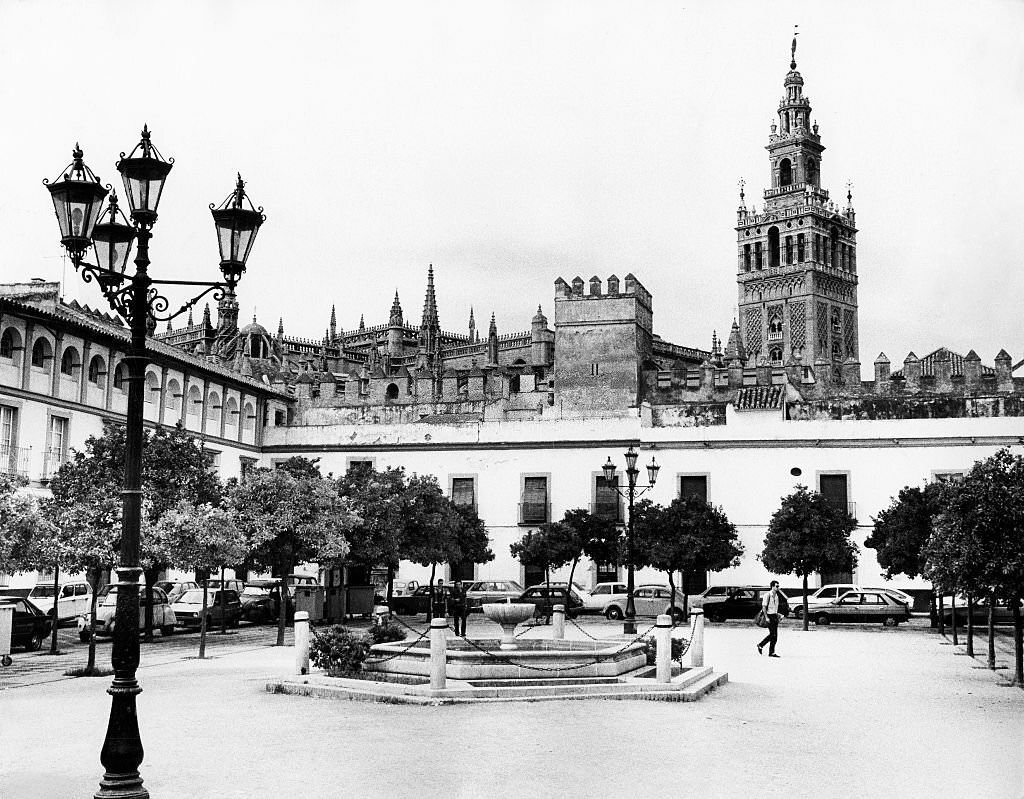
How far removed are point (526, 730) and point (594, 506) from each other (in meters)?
27.1

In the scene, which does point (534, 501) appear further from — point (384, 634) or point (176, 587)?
point (384, 634)

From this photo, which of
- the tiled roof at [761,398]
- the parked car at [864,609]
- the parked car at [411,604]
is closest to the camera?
the parked car at [864,609]

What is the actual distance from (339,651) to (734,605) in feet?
58.3

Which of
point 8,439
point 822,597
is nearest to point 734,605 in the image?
point 822,597

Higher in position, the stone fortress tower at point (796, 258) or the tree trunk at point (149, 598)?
the stone fortress tower at point (796, 258)

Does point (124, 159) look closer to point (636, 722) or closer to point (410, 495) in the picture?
point (636, 722)

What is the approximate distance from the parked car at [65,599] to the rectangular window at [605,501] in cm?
1566

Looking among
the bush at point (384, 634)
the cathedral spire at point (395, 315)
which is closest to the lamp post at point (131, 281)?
the bush at point (384, 634)

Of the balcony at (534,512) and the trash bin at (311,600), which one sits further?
the balcony at (534,512)

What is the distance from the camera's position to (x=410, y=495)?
3119cm

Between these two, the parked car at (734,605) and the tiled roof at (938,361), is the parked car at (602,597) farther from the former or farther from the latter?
the tiled roof at (938,361)

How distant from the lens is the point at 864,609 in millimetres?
28703

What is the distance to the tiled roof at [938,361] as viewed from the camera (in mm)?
45969

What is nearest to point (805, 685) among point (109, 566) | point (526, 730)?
point (526, 730)
